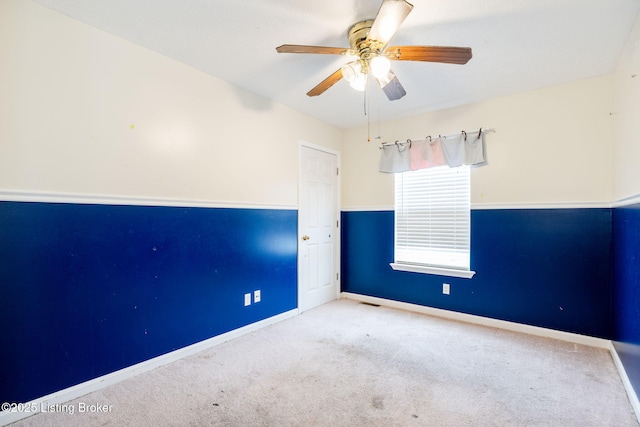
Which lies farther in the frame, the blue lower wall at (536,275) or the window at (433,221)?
the window at (433,221)

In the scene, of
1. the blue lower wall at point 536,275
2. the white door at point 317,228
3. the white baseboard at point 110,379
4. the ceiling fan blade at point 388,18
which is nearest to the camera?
the ceiling fan blade at point 388,18

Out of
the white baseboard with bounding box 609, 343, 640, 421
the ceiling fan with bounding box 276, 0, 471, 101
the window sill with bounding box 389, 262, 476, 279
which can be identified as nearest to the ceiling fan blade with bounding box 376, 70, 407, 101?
the ceiling fan with bounding box 276, 0, 471, 101

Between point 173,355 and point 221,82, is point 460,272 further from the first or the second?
point 221,82

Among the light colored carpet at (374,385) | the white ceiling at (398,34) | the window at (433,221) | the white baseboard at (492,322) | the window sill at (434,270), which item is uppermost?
the white ceiling at (398,34)

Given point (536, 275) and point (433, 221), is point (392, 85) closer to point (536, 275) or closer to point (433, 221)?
point (433, 221)

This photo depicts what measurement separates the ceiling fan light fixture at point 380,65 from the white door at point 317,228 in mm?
1863

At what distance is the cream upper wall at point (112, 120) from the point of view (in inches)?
69.1

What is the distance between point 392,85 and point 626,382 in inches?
103

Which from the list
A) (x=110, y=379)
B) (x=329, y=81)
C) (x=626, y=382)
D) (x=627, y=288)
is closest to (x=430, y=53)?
(x=329, y=81)

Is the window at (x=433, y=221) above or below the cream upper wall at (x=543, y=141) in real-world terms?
below

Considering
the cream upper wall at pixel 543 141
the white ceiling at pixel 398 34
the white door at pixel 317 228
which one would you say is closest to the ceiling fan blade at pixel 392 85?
the white ceiling at pixel 398 34

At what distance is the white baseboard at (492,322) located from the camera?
2.71 metres

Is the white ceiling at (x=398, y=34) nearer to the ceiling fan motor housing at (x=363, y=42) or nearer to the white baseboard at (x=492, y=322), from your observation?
the ceiling fan motor housing at (x=363, y=42)

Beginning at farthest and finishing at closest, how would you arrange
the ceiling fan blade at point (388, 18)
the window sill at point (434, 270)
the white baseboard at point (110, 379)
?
the window sill at point (434, 270) < the white baseboard at point (110, 379) < the ceiling fan blade at point (388, 18)
